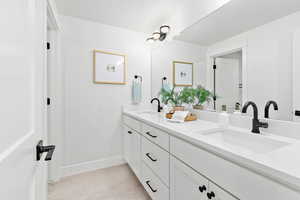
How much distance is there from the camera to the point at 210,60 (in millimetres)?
1379

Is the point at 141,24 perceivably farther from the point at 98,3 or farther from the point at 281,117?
the point at 281,117

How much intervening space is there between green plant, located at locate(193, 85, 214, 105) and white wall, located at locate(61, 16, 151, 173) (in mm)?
1131

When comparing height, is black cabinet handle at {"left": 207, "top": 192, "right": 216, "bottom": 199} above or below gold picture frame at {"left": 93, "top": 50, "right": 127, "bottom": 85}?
below

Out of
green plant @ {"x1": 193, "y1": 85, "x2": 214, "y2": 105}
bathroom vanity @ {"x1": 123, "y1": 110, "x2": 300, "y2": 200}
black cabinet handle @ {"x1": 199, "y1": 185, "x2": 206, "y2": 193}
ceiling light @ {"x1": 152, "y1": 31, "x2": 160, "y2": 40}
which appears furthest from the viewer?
ceiling light @ {"x1": 152, "y1": 31, "x2": 160, "y2": 40}

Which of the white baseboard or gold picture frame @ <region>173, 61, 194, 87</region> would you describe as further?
the white baseboard

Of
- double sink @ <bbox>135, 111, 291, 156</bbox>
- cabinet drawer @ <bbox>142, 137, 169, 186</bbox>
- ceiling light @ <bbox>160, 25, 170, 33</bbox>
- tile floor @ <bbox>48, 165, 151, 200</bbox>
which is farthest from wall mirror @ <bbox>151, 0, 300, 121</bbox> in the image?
tile floor @ <bbox>48, 165, 151, 200</bbox>

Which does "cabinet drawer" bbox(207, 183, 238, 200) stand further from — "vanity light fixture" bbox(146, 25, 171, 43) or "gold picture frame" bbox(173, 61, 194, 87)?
"vanity light fixture" bbox(146, 25, 171, 43)

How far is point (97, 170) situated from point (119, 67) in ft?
5.16

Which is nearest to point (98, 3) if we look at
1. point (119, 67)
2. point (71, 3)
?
point (71, 3)

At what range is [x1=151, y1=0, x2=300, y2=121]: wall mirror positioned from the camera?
84 centimetres

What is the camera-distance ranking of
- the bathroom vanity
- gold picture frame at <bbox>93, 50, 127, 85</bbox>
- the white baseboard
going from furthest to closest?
gold picture frame at <bbox>93, 50, 127, 85</bbox> → the white baseboard → the bathroom vanity

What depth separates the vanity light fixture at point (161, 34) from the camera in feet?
6.97

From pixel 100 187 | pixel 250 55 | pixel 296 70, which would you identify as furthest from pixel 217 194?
pixel 100 187

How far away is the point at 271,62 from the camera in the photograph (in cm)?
92
